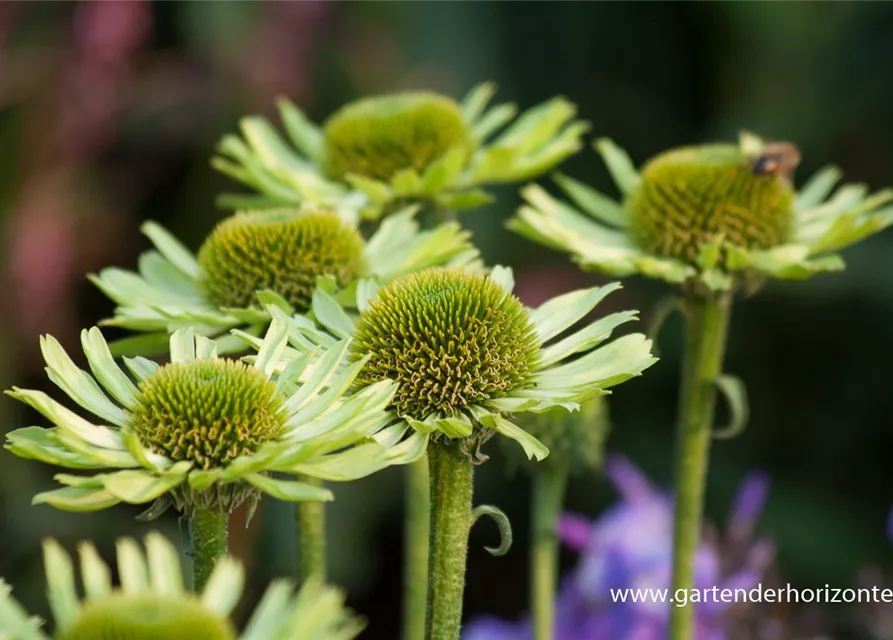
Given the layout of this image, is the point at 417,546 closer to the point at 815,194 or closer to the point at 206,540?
the point at 206,540

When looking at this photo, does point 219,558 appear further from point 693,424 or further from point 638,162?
point 638,162

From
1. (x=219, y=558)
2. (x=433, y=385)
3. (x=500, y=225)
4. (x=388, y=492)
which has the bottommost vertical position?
(x=219, y=558)

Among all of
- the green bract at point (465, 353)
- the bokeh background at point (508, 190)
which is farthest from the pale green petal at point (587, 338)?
the bokeh background at point (508, 190)

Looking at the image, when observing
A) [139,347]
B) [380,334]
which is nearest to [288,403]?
[380,334]

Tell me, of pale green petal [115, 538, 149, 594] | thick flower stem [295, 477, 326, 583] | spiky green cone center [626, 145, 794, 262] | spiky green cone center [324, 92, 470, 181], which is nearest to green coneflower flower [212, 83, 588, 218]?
spiky green cone center [324, 92, 470, 181]

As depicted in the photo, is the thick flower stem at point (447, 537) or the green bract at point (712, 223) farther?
the green bract at point (712, 223)

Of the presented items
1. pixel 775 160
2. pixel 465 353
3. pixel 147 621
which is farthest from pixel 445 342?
pixel 775 160

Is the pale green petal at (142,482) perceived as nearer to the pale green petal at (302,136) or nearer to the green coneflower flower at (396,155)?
the green coneflower flower at (396,155)
